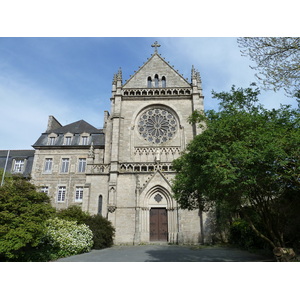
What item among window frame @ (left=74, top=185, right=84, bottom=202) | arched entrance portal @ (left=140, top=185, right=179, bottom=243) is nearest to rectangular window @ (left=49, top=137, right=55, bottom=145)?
window frame @ (left=74, top=185, right=84, bottom=202)

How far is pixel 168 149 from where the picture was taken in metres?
25.1

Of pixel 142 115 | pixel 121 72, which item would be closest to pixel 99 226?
pixel 142 115

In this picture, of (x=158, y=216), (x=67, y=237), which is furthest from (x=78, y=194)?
(x=67, y=237)

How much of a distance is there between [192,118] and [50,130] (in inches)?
901

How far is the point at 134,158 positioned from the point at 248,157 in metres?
17.3

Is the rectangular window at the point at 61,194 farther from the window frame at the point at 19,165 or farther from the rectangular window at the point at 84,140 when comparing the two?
the window frame at the point at 19,165

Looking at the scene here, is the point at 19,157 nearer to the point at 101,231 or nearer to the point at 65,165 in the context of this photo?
the point at 65,165

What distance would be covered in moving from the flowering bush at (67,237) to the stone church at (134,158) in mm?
6080

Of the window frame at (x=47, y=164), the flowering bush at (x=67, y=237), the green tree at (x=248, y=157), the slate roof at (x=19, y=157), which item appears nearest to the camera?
the green tree at (x=248, y=157)

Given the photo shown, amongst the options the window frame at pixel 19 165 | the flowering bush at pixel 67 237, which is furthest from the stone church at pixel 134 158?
the flowering bush at pixel 67 237

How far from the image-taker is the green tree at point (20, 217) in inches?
393

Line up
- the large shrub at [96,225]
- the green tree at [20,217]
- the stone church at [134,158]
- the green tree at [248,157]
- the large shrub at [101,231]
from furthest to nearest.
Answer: the stone church at [134,158]
the large shrub at [96,225]
the large shrub at [101,231]
the green tree at [20,217]
the green tree at [248,157]

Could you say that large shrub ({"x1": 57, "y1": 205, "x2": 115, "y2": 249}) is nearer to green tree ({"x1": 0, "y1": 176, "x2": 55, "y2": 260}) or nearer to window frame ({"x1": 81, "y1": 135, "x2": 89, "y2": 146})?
Result: green tree ({"x1": 0, "y1": 176, "x2": 55, "y2": 260})

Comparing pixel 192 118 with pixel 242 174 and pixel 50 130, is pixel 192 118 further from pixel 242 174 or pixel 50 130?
pixel 50 130
